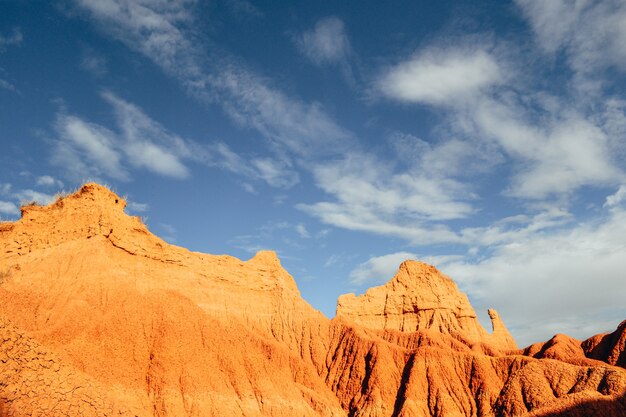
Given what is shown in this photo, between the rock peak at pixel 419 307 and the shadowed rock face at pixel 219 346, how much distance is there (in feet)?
33.0

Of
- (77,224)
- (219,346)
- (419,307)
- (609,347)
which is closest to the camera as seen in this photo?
(219,346)

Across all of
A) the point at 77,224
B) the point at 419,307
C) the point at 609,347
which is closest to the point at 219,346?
the point at 77,224

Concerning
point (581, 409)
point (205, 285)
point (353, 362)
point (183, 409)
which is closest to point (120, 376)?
point (183, 409)

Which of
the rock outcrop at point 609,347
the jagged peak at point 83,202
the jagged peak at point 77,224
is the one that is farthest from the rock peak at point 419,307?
Result: the jagged peak at point 83,202

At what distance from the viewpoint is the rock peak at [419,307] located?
91.4 m

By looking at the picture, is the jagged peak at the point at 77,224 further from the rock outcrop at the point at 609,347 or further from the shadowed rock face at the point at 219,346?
the rock outcrop at the point at 609,347

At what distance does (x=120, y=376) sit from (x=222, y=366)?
1153cm

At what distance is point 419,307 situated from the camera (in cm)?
9269

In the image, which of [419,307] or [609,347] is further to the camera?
[419,307]

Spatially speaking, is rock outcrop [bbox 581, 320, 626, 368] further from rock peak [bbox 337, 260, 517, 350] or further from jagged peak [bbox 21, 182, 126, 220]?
jagged peak [bbox 21, 182, 126, 220]

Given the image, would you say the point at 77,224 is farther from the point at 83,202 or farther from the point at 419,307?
the point at 419,307

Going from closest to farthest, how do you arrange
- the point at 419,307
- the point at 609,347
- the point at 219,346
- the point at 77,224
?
1. the point at 219,346
2. the point at 77,224
3. the point at 609,347
4. the point at 419,307

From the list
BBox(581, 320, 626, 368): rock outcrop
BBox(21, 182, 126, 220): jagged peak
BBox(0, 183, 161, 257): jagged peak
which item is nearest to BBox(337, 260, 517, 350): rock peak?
BBox(581, 320, 626, 368): rock outcrop

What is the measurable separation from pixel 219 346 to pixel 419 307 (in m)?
44.0
